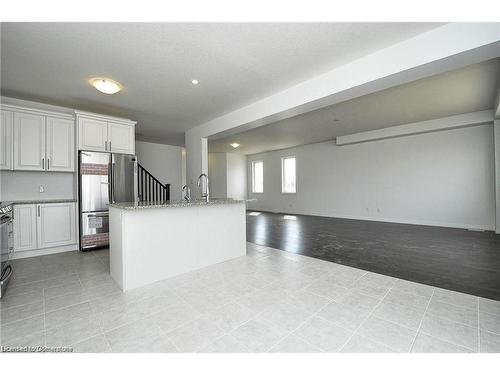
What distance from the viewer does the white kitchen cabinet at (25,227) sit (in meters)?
3.57

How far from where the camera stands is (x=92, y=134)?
4242 millimetres

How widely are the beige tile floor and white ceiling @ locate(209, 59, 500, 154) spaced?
3322 millimetres

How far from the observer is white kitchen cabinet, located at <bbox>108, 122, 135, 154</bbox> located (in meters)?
4.47

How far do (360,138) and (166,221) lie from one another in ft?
22.0

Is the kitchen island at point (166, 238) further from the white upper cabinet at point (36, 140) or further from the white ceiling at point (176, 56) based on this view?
the white upper cabinet at point (36, 140)

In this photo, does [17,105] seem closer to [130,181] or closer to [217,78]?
[130,181]

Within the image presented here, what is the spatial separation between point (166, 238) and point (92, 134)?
2.98m

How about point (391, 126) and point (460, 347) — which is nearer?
point (460, 347)

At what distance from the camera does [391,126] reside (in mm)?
6453

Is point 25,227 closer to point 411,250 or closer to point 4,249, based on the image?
point 4,249

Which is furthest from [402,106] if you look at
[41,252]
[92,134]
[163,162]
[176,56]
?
[41,252]

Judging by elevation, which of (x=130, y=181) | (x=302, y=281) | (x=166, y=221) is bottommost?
(x=302, y=281)

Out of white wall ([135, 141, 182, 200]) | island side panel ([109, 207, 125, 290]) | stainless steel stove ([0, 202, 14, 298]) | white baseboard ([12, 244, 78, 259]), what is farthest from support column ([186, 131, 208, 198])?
stainless steel stove ([0, 202, 14, 298])
